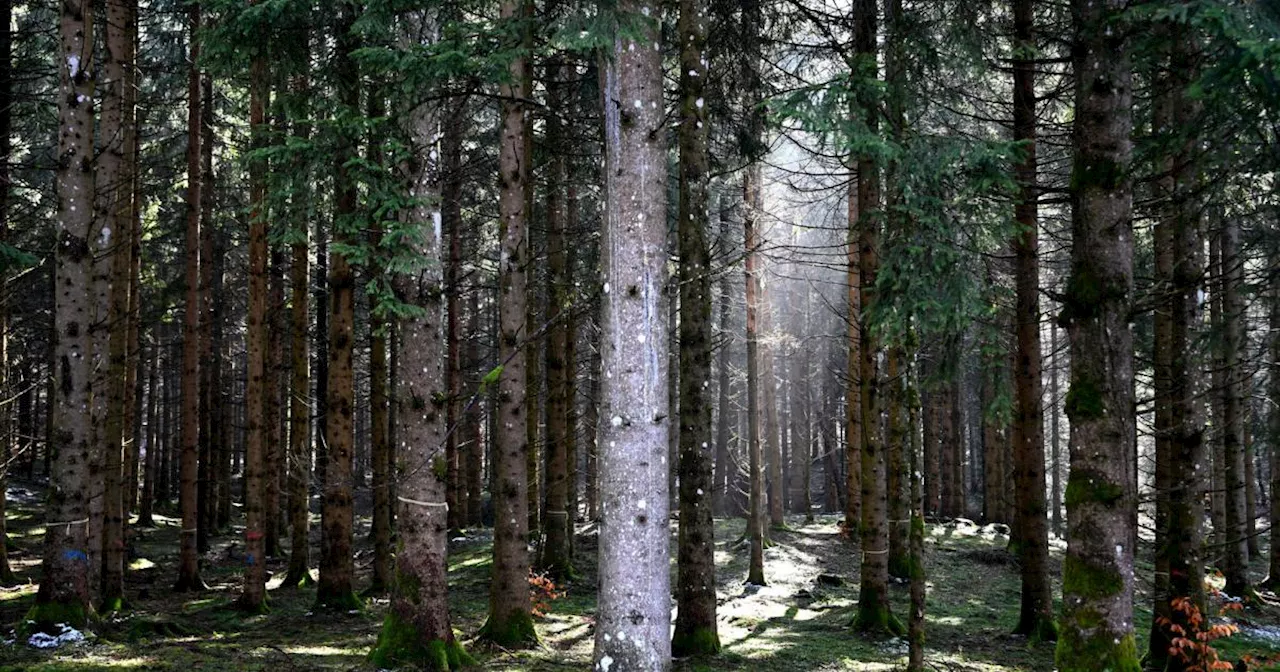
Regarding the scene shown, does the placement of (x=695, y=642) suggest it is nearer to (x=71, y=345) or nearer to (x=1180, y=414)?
(x=1180, y=414)

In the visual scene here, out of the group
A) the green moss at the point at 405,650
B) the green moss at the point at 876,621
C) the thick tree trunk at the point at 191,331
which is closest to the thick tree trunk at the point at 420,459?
the green moss at the point at 405,650

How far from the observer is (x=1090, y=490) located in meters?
6.52

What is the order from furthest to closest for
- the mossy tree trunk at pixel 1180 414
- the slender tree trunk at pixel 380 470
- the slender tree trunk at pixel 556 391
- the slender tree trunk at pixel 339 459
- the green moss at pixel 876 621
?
the slender tree trunk at pixel 556 391
the slender tree trunk at pixel 380 470
the slender tree trunk at pixel 339 459
the green moss at pixel 876 621
the mossy tree trunk at pixel 1180 414

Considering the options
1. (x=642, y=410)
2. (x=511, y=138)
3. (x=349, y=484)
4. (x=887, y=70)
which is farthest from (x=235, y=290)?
(x=642, y=410)

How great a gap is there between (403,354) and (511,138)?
9.86 feet

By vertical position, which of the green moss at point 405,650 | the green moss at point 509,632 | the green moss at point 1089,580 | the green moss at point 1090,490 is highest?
the green moss at point 1090,490

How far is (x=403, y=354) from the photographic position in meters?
8.41

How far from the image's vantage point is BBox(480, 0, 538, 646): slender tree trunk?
9.77 m

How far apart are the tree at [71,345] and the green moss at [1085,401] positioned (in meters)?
10.4

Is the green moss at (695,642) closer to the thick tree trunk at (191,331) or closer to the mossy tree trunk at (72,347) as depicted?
the mossy tree trunk at (72,347)

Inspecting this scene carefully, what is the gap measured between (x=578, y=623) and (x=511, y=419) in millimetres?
4113

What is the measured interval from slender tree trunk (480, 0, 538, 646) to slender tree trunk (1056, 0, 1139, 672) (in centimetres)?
579

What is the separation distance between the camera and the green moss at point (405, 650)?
812 cm

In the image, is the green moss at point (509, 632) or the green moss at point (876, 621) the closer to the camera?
the green moss at point (509, 632)
